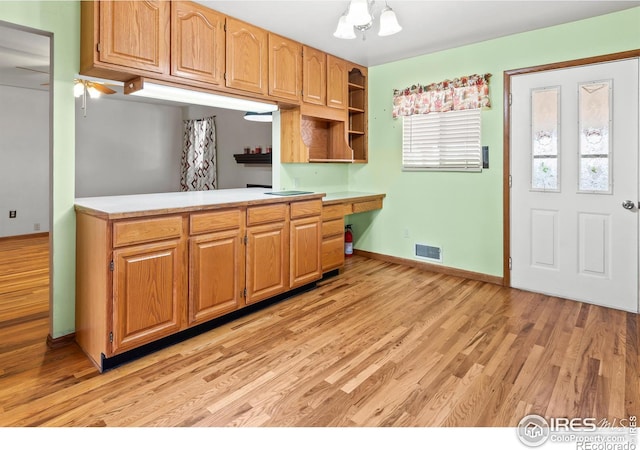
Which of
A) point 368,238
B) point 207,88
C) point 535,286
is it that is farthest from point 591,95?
point 207,88

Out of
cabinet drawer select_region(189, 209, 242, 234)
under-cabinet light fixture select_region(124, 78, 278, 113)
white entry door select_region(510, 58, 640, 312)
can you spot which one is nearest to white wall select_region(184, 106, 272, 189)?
under-cabinet light fixture select_region(124, 78, 278, 113)

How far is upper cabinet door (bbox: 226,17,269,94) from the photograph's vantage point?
312 centimetres

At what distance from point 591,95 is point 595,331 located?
1.91 metres

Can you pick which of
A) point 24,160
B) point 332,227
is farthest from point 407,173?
point 24,160

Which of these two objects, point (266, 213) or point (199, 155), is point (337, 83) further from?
point (199, 155)

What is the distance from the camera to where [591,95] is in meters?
3.22

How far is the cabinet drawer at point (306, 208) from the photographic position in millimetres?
3396

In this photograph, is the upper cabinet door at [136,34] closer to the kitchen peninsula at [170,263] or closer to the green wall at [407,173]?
the green wall at [407,173]

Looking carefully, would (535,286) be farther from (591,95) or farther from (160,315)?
(160,315)

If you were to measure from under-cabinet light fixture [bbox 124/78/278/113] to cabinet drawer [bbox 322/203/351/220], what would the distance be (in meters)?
1.11

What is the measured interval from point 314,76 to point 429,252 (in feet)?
7.48

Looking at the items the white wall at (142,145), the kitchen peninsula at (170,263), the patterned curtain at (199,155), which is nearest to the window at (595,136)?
the kitchen peninsula at (170,263)

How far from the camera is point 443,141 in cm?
416

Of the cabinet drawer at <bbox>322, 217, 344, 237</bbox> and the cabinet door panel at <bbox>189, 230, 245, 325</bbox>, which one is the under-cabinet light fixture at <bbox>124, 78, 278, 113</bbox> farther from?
the cabinet drawer at <bbox>322, 217, 344, 237</bbox>
